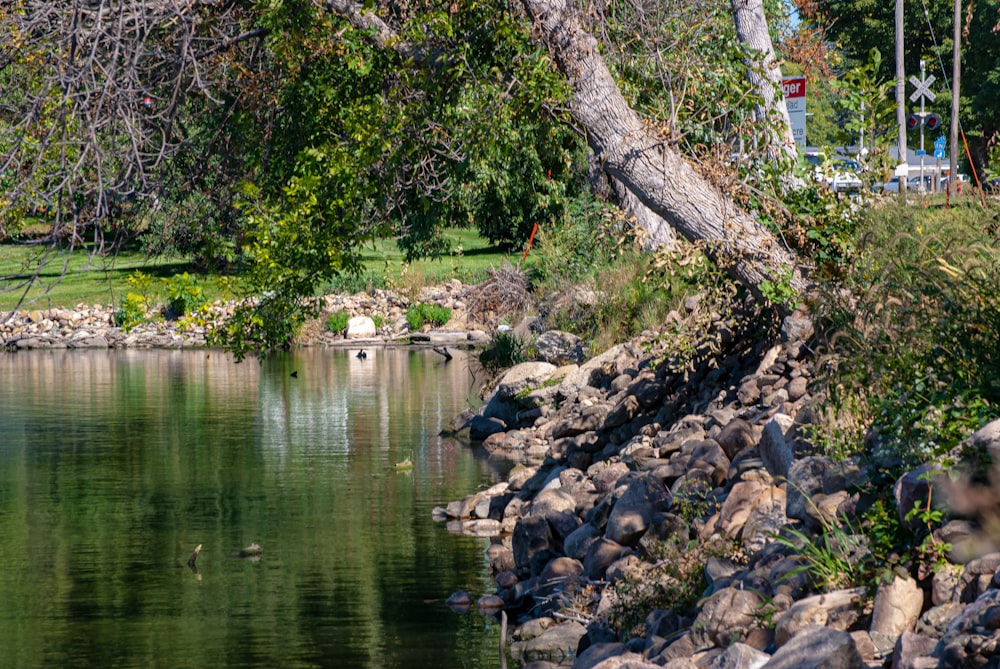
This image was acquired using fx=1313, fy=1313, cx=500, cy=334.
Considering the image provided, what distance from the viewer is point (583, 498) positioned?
43.4ft

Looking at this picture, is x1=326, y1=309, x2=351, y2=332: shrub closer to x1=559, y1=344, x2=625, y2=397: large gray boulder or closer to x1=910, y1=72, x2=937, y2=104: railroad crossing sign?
x1=910, y1=72, x2=937, y2=104: railroad crossing sign

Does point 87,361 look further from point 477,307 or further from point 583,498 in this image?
point 583,498

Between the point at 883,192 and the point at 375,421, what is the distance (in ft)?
44.0

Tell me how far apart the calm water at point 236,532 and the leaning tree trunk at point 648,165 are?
400 centimetres

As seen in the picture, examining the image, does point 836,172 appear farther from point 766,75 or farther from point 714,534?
point 714,534

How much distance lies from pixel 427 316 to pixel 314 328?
11.7 feet

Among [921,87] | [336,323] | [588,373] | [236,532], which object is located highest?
[921,87]

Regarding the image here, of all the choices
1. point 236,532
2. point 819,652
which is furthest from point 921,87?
point 819,652

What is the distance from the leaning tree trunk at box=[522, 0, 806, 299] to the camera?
12.4 meters

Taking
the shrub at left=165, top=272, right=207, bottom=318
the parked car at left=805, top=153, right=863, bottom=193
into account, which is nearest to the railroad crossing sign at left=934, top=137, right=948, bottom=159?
the parked car at left=805, top=153, right=863, bottom=193

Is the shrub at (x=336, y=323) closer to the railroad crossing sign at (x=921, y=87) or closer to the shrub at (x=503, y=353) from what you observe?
the shrub at (x=503, y=353)

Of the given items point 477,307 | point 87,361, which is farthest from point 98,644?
point 87,361

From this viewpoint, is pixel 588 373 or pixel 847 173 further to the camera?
pixel 588 373

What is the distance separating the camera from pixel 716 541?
9.57 metres
